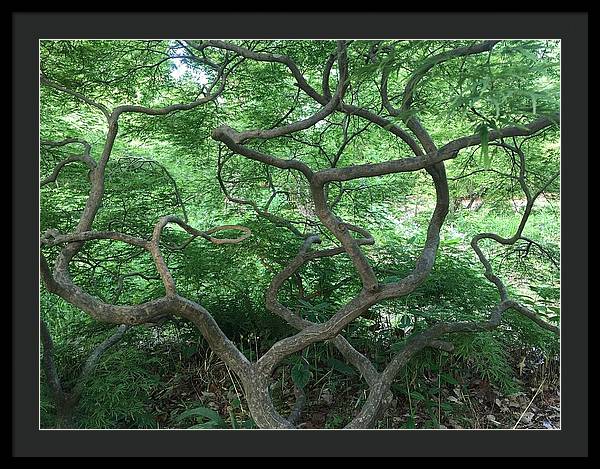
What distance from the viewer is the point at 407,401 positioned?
2562mm

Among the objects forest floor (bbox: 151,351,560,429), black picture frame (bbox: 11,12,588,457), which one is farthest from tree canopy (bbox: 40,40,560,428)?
black picture frame (bbox: 11,12,588,457)

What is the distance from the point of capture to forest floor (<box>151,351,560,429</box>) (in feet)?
8.12

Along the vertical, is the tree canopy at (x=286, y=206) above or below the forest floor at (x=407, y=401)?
above

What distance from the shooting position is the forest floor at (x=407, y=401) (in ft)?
8.12

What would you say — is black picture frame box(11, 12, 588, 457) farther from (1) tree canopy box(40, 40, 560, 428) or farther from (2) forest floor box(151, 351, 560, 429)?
(2) forest floor box(151, 351, 560, 429)

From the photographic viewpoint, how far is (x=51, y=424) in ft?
7.34
